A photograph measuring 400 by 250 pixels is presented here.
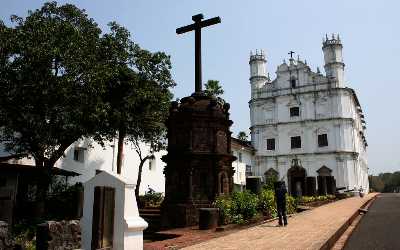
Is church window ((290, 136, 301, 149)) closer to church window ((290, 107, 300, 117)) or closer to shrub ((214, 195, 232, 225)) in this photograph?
church window ((290, 107, 300, 117))

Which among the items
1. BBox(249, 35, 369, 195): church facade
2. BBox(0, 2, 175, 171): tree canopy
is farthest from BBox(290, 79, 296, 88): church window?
BBox(0, 2, 175, 171): tree canopy

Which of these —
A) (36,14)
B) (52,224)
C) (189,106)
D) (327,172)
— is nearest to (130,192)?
(52,224)

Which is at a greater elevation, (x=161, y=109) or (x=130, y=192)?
(x=161, y=109)

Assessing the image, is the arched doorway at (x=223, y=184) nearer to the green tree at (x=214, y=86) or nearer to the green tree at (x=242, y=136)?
the green tree at (x=214, y=86)

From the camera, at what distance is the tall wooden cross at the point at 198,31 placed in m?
13.9

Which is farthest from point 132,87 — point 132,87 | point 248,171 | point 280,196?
point 248,171

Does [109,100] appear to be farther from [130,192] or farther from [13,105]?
[130,192]

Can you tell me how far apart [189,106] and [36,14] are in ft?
31.0

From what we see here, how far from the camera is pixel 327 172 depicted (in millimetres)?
42469

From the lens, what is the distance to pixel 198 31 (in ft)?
46.8

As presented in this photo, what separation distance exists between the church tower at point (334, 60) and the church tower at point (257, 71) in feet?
26.0

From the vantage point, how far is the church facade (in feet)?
140

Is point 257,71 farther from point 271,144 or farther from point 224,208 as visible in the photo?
point 224,208

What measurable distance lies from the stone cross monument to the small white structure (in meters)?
6.05
